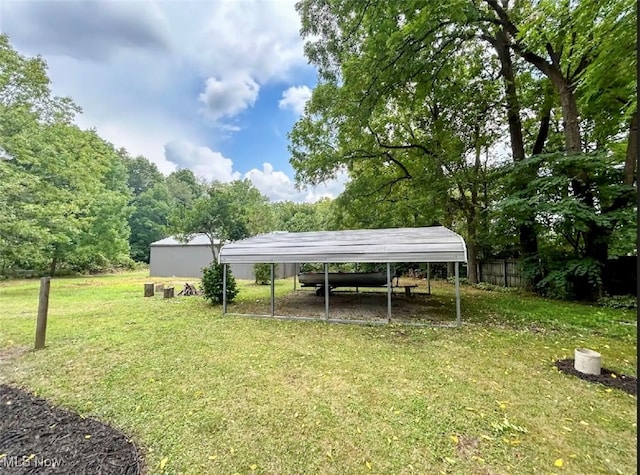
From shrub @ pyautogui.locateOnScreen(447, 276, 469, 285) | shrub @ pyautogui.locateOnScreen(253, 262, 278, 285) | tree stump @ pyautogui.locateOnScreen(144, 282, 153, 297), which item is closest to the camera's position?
tree stump @ pyautogui.locateOnScreen(144, 282, 153, 297)

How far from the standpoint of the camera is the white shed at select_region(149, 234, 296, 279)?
757 inches

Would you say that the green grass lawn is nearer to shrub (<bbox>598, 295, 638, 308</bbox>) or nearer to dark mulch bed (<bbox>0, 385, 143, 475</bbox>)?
dark mulch bed (<bbox>0, 385, 143, 475</bbox>)

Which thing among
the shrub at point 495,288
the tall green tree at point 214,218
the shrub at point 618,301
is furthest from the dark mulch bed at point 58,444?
the shrub at point 495,288

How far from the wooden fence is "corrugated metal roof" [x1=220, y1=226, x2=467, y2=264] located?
279 inches

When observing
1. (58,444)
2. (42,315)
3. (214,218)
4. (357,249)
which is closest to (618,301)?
(357,249)

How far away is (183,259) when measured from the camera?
64.8 ft

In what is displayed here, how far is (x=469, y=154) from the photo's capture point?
12.8m

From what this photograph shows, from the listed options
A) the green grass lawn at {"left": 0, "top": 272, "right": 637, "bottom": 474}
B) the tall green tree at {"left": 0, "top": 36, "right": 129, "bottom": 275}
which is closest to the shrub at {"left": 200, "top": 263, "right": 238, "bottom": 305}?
the green grass lawn at {"left": 0, "top": 272, "right": 637, "bottom": 474}

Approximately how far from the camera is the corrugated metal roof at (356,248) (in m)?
6.14

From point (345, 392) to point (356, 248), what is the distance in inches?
143

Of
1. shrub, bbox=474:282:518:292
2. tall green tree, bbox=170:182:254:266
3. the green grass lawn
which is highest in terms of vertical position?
tall green tree, bbox=170:182:254:266

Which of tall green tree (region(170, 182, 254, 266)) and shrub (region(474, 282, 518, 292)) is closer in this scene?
shrub (region(474, 282, 518, 292))

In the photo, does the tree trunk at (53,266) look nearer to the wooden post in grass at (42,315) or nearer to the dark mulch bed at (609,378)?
the wooden post in grass at (42,315)

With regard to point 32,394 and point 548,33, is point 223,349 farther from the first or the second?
point 548,33
